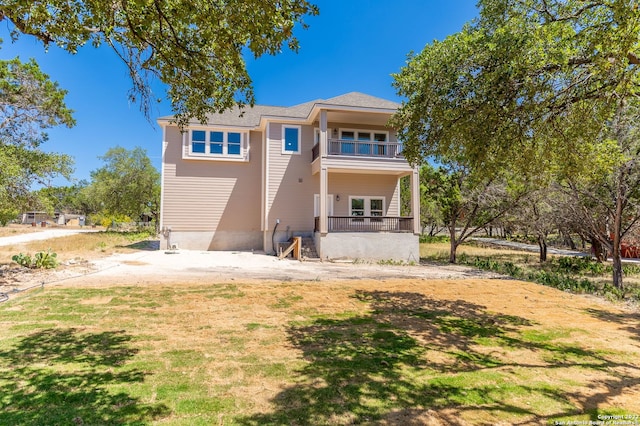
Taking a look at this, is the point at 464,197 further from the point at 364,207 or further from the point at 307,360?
the point at 307,360

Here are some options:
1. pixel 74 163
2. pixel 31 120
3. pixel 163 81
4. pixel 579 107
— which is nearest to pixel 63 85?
pixel 31 120

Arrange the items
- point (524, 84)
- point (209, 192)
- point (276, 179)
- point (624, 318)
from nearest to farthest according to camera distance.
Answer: point (524, 84), point (624, 318), point (276, 179), point (209, 192)

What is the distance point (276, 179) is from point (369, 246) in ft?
20.7

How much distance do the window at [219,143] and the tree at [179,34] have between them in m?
13.1

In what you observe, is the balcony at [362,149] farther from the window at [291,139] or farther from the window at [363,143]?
the window at [291,139]

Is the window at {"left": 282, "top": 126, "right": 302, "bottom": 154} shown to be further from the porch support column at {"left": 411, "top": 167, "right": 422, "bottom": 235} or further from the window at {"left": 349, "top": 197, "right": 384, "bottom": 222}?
the porch support column at {"left": 411, "top": 167, "right": 422, "bottom": 235}

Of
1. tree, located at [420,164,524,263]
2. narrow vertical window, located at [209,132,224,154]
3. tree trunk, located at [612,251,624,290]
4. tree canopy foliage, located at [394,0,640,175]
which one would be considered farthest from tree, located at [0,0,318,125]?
tree, located at [420,164,524,263]

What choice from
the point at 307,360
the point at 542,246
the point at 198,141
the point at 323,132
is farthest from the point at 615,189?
the point at 198,141

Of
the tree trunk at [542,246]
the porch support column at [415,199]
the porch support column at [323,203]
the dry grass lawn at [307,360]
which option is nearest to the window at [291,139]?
the porch support column at [323,203]

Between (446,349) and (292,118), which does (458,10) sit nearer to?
(446,349)

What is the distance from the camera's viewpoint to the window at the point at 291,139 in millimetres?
18125

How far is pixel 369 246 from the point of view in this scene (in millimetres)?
16297

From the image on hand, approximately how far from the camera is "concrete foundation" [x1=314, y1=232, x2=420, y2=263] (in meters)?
16.0

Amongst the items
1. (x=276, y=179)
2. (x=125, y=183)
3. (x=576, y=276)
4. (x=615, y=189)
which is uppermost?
(x=125, y=183)
